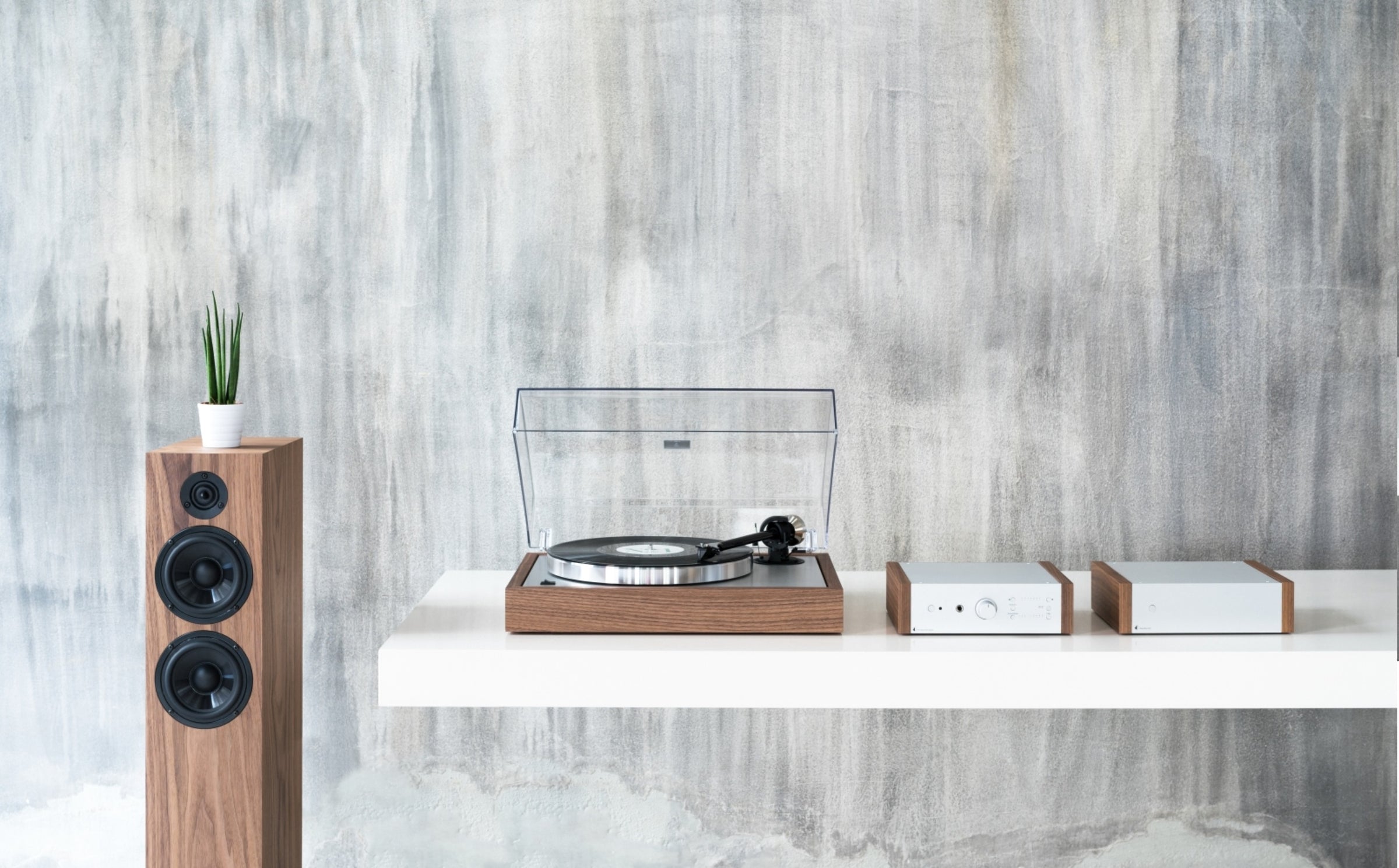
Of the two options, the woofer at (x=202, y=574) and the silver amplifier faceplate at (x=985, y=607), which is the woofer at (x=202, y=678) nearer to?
the woofer at (x=202, y=574)

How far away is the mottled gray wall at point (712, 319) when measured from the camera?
233 cm

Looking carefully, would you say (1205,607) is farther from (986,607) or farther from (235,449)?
(235,449)

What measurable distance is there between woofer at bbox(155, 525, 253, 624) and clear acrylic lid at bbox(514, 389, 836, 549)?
1.73 ft

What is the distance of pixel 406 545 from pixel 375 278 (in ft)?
1.79

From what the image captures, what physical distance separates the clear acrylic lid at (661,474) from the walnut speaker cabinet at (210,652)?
478mm

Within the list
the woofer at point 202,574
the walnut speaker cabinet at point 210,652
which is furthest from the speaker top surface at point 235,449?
the woofer at point 202,574

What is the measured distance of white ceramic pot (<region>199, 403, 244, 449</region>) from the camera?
1822mm

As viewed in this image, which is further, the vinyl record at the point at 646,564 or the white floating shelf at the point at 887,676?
the vinyl record at the point at 646,564

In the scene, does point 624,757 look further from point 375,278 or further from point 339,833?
point 375,278

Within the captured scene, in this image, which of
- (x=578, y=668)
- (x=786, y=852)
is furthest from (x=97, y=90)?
(x=786, y=852)

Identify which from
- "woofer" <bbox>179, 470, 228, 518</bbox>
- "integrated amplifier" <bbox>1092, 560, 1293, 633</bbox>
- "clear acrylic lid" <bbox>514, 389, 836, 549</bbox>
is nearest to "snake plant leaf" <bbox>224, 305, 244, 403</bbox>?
"woofer" <bbox>179, 470, 228, 518</bbox>

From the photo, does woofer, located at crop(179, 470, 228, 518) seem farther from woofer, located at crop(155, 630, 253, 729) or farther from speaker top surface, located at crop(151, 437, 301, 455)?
woofer, located at crop(155, 630, 253, 729)

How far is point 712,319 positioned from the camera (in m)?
2.36

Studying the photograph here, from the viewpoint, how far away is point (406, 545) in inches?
94.0
